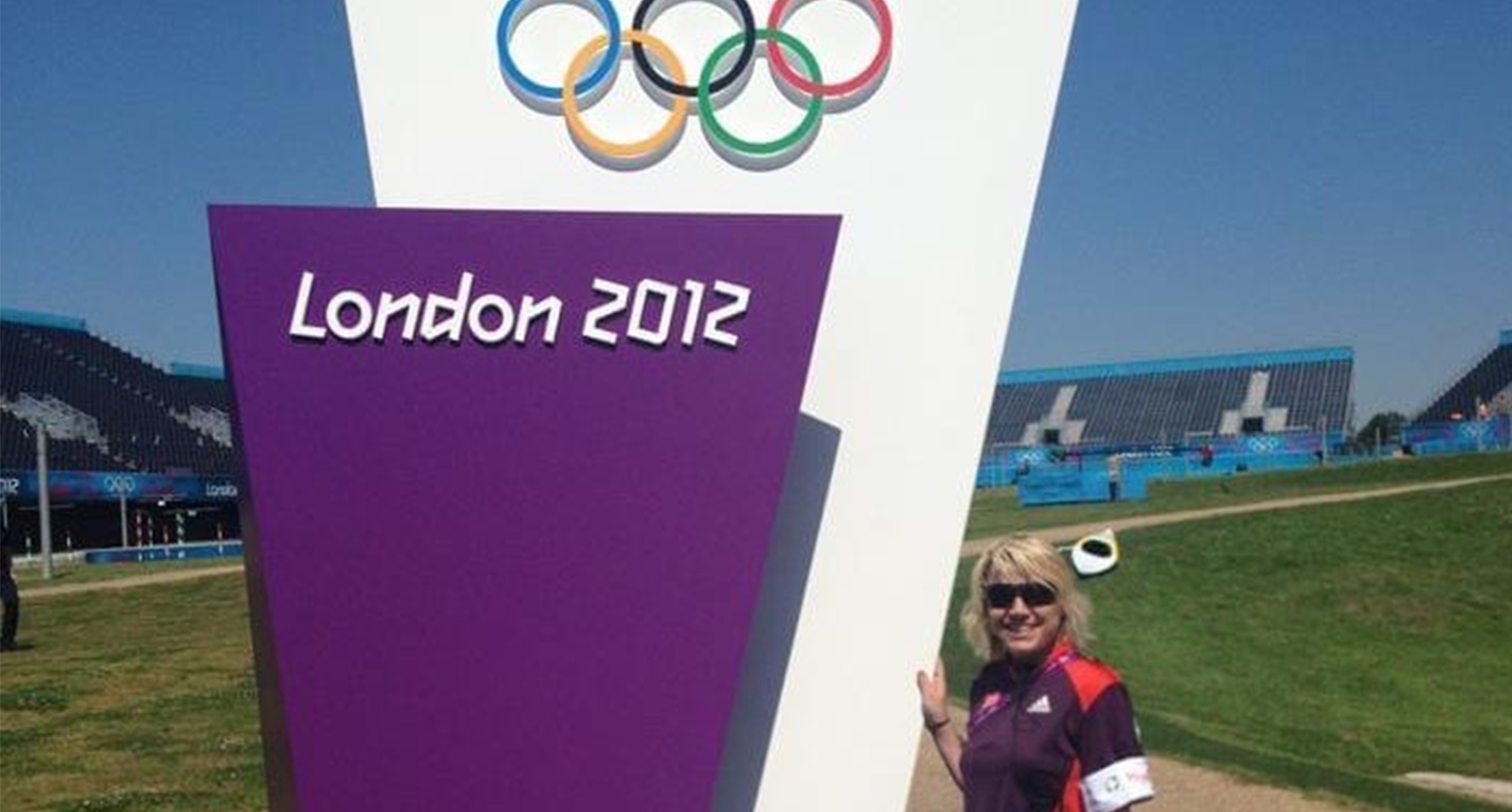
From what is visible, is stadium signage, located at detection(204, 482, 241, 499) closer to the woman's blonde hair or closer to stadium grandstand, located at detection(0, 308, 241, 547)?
stadium grandstand, located at detection(0, 308, 241, 547)

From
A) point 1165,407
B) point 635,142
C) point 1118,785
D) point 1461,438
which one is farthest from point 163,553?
point 1165,407

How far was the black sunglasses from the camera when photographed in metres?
3.55

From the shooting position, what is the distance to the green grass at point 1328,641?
1339cm

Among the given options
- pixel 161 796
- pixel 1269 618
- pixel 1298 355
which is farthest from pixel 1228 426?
pixel 161 796

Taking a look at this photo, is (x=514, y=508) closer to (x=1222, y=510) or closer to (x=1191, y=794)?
(x=1191, y=794)

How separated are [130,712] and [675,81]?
10046 mm

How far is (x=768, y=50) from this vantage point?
5.56 meters

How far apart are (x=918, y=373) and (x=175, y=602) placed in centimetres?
2100

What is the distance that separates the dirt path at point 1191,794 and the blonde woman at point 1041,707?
5288mm

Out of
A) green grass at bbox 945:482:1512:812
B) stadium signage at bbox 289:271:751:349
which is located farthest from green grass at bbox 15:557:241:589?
stadium signage at bbox 289:271:751:349

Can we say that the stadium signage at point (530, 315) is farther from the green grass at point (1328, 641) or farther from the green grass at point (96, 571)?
the green grass at point (96, 571)

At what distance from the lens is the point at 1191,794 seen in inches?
374

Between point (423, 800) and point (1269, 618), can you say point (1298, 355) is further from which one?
point (423, 800)

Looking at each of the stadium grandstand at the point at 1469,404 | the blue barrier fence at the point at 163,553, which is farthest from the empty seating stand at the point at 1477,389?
the blue barrier fence at the point at 163,553
